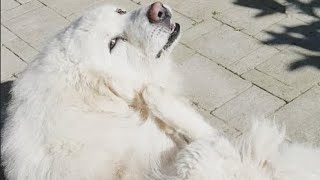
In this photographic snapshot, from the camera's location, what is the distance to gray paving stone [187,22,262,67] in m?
5.89

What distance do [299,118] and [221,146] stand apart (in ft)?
6.66

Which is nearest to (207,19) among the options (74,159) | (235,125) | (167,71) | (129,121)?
(235,125)

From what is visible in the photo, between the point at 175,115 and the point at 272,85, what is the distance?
2.16 meters

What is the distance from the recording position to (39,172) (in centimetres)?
312

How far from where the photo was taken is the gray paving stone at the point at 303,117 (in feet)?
15.8

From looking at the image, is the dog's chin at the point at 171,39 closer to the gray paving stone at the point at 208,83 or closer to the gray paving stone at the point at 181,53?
the gray paving stone at the point at 208,83

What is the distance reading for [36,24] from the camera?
7043mm

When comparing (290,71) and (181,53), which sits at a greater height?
(290,71)

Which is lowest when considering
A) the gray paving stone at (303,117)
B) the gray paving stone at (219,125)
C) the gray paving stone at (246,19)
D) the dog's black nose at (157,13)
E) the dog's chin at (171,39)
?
the gray paving stone at (219,125)

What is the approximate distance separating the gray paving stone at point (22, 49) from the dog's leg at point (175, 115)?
3189mm

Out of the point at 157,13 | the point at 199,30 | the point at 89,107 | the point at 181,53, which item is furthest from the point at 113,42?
the point at 199,30

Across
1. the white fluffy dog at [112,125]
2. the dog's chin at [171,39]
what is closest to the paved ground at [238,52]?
the dog's chin at [171,39]

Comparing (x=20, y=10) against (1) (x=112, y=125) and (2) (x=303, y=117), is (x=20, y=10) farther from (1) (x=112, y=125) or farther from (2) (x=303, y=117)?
(1) (x=112, y=125)

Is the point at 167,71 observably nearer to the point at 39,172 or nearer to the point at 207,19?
the point at 39,172
